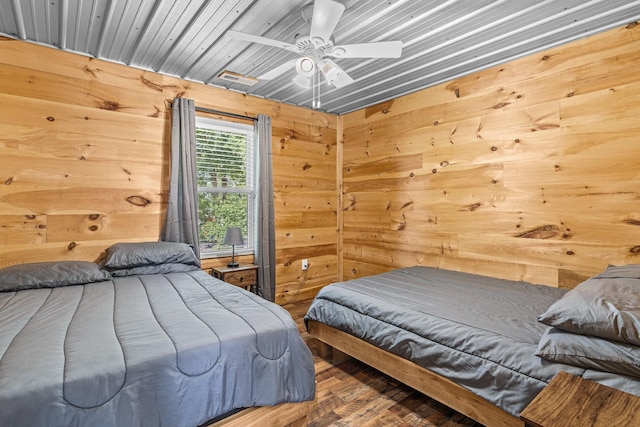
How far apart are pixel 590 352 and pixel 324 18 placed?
213cm

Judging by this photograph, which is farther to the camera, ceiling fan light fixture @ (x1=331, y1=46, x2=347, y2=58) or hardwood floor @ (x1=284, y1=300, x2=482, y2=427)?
ceiling fan light fixture @ (x1=331, y1=46, x2=347, y2=58)

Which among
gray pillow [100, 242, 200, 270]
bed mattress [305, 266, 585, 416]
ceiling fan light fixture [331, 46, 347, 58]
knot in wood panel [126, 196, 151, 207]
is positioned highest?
ceiling fan light fixture [331, 46, 347, 58]

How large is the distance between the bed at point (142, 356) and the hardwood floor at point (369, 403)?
1.45 feet

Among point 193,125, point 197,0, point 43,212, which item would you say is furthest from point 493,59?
point 43,212

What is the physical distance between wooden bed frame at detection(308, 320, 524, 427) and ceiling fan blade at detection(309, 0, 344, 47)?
2.09 meters

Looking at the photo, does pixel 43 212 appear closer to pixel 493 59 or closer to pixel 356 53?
pixel 356 53

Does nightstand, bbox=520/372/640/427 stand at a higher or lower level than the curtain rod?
lower

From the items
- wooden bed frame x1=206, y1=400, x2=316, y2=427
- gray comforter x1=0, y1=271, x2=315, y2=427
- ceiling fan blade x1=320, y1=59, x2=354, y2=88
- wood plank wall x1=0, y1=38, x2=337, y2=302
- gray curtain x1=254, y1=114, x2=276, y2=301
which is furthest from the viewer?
gray curtain x1=254, y1=114, x2=276, y2=301

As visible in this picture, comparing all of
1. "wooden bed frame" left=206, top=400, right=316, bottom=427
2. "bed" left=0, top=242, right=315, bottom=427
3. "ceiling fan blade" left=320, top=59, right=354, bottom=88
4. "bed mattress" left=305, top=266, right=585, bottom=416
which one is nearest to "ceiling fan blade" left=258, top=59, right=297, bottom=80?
"ceiling fan blade" left=320, top=59, right=354, bottom=88

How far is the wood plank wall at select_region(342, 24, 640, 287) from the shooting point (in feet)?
8.14

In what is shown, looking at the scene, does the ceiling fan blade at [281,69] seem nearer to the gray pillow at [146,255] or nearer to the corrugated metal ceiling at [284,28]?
the corrugated metal ceiling at [284,28]

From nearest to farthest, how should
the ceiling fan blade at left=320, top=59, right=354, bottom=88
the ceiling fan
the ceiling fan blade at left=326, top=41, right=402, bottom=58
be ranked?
the ceiling fan < the ceiling fan blade at left=326, top=41, right=402, bottom=58 < the ceiling fan blade at left=320, top=59, right=354, bottom=88

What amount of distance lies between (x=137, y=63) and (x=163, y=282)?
2.09 m

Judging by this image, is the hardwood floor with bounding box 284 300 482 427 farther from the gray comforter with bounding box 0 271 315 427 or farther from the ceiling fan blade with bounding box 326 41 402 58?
the ceiling fan blade with bounding box 326 41 402 58
